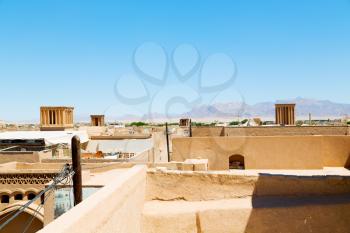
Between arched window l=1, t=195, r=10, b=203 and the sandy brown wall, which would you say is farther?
the sandy brown wall

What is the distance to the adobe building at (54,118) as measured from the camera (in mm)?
25828

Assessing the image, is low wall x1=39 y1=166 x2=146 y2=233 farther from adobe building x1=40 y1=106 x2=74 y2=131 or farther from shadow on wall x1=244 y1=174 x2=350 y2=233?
adobe building x1=40 y1=106 x2=74 y2=131

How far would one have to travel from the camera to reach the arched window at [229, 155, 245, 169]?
15.4m

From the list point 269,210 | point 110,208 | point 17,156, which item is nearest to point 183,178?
point 269,210

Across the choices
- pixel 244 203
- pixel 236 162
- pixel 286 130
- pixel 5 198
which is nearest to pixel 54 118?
pixel 5 198

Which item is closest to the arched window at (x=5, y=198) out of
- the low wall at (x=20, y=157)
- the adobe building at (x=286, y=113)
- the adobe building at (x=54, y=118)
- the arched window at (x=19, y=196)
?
the arched window at (x=19, y=196)

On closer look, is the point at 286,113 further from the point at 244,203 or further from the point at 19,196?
the point at 244,203

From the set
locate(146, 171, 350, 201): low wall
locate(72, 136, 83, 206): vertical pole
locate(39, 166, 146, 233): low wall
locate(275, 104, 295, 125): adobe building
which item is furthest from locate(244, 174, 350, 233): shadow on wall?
locate(275, 104, 295, 125): adobe building

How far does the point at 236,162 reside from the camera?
1565 centimetres

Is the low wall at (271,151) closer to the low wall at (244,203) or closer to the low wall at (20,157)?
the low wall at (20,157)

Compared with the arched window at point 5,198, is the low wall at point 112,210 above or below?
above

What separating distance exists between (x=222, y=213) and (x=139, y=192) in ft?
4.32

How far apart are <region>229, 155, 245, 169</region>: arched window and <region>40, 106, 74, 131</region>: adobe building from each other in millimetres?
14584

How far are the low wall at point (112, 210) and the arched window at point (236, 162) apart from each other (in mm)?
9936
